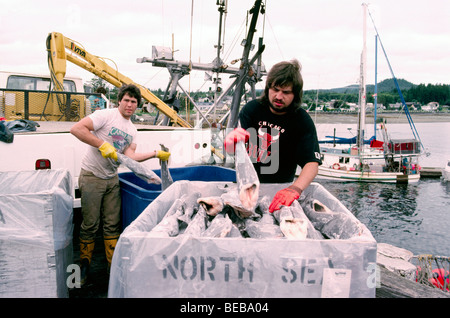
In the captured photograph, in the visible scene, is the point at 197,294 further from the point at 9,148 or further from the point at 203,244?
the point at 9,148

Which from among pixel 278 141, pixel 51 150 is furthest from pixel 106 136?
A: pixel 278 141

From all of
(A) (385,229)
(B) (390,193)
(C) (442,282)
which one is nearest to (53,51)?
(C) (442,282)

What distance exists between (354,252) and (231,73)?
54.4 ft

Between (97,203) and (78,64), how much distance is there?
21.6 feet

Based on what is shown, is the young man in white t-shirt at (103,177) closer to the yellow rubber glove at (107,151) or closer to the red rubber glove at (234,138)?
the yellow rubber glove at (107,151)

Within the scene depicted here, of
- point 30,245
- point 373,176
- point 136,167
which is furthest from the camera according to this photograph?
point 373,176

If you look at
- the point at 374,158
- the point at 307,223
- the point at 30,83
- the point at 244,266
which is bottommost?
the point at 374,158

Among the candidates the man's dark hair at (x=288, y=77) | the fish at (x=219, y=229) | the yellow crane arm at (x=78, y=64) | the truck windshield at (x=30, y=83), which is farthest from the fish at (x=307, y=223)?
the truck windshield at (x=30, y=83)

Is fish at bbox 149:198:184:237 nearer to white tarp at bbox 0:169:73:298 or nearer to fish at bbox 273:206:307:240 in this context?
fish at bbox 273:206:307:240

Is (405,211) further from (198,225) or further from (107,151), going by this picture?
(198,225)

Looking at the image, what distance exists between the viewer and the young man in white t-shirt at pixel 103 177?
10.9 feet

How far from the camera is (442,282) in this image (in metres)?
4.43

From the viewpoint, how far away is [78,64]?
8.59 metres

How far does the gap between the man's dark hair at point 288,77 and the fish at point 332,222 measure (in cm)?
77
